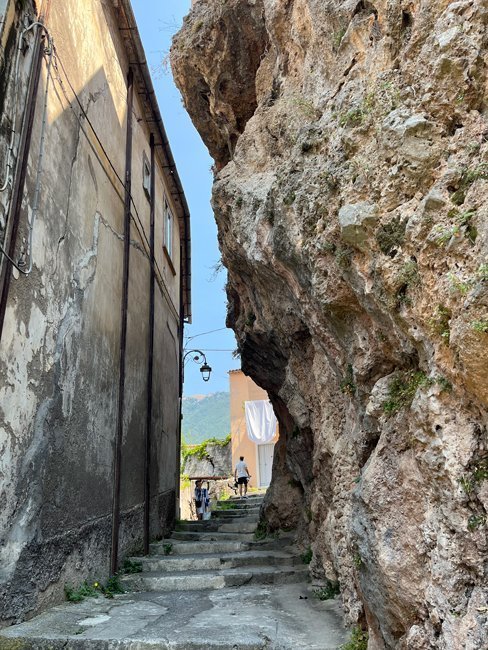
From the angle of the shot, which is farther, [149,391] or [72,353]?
[149,391]

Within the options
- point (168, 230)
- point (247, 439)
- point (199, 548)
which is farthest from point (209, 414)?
point (199, 548)

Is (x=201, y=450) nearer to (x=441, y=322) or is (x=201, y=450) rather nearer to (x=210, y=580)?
(x=210, y=580)

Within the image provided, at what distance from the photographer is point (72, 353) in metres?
5.32

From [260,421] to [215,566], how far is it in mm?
17584

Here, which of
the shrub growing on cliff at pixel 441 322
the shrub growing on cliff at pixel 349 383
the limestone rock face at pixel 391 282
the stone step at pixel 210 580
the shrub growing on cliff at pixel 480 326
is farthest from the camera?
the stone step at pixel 210 580

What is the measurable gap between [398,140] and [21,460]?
372 centimetres

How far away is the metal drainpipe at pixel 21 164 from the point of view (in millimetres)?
4066

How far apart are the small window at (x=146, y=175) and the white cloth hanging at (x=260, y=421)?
15752mm

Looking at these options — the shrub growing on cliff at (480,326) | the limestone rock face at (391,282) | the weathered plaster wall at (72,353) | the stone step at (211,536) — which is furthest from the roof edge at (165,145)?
the shrub growing on cliff at (480,326)

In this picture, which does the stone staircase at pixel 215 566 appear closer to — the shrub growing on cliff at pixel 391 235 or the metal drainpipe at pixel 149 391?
the metal drainpipe at pixel 149 391

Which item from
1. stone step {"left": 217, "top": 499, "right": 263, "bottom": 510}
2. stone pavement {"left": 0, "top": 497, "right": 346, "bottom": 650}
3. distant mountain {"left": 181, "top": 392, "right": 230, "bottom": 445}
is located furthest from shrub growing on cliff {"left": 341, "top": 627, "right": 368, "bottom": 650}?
distant mountain {"left": 181, "top": 392, "right": 230, "bottom": 445}

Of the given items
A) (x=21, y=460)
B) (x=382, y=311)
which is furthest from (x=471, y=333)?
(x=21, y=460)

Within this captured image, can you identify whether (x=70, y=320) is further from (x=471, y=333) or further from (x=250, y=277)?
(x=471, y=333)

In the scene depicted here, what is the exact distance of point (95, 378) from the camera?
19.5 feet
